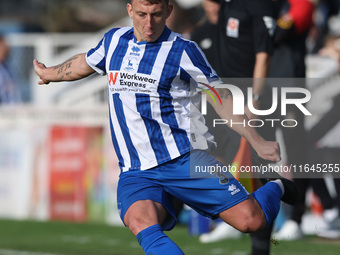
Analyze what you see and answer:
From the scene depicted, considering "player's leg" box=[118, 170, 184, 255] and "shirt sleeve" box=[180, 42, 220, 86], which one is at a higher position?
"shirt sleeve" box=[180, 42, 220, 86]

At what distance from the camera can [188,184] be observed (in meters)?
5.30

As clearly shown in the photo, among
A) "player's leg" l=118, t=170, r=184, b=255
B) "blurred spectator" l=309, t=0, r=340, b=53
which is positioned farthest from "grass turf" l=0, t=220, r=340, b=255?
"blurred spectator" l=309, t=0, r=340, b=53

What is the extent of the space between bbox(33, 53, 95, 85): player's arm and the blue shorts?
0.80 m

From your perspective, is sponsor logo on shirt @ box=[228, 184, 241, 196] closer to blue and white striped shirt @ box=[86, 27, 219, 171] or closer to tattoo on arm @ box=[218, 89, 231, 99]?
blue and white striped shirt @ box=[86, 27, 219, 171]

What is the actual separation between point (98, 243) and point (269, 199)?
3.93m

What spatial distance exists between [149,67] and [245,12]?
5.91 ft

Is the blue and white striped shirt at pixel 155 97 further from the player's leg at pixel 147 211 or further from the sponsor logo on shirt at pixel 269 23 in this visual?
the sponsor logo on shirt at pixel 269 23

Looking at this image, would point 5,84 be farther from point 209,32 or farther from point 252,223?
point 252,223

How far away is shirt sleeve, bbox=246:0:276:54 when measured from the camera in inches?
264

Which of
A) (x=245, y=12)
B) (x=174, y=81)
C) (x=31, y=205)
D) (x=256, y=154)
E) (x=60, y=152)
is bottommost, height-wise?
(x=31, y=205)

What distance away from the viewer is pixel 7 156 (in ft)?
39.8

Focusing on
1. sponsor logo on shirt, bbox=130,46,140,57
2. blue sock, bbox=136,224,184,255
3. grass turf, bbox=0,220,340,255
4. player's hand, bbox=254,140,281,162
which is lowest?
grass turf, bbox=0,220,340,255

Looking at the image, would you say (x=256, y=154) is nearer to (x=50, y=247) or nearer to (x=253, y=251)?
(x=253, y=251)

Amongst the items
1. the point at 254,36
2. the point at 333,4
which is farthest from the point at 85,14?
the point at 254,36
